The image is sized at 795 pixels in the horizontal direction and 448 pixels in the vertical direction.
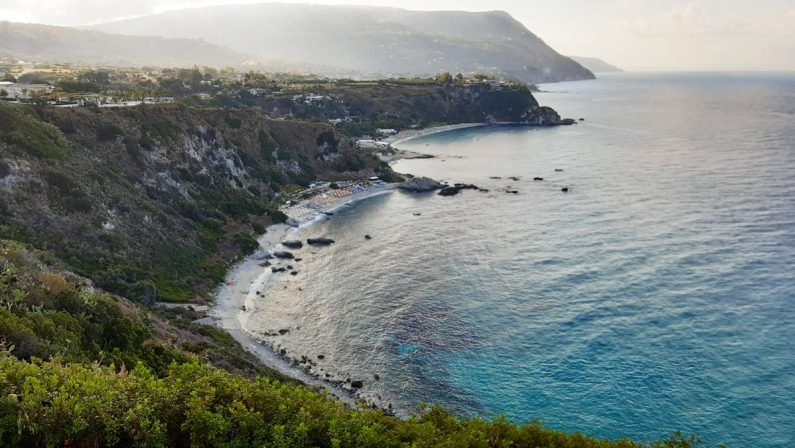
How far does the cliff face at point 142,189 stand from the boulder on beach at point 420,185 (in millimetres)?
26131

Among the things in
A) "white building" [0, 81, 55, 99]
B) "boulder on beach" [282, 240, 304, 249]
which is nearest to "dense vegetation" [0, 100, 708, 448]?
"boulder on beach" [282, 240, 304, 249]

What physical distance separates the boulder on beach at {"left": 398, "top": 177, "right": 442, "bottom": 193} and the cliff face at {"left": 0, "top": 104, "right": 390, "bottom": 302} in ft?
85.7

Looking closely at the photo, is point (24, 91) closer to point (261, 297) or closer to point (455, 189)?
point (261, 297)

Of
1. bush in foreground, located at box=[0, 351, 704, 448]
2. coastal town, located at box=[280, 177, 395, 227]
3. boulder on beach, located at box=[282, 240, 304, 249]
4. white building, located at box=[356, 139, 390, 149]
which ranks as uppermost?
white building, located at box=[356, 139, 390, 149]

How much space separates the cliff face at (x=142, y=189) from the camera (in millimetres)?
63156

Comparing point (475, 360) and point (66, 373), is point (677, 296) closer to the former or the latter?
point (475, 360)

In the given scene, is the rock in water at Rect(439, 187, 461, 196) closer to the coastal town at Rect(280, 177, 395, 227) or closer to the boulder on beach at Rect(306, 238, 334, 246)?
the coastal town at Rect(280, 177, 395, 227)

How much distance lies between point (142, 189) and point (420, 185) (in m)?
65.9

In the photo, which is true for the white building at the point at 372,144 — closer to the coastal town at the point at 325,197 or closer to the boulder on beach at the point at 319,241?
the coastal town at the point at 325,197

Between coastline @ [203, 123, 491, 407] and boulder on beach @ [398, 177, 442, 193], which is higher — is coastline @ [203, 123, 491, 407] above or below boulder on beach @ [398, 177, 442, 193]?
below

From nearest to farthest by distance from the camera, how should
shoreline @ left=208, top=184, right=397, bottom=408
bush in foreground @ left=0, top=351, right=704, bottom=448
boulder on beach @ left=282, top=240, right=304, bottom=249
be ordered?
1. bush in foreground @ left=0, top=351, right=704, bottom=448
2. shoreline @ left=208, top=184, right=397, bottom=408
3. boulder on beach @ left=282, top=240, right=304, bottom=249

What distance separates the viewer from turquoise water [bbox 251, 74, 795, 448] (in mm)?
47188

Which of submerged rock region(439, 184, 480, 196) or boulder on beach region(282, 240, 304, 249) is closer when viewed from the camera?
boulder on beach region(282, 240, 304, 249)

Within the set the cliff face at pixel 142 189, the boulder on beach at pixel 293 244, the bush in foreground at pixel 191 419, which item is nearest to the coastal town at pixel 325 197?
the cliff face at pixel 142 189
